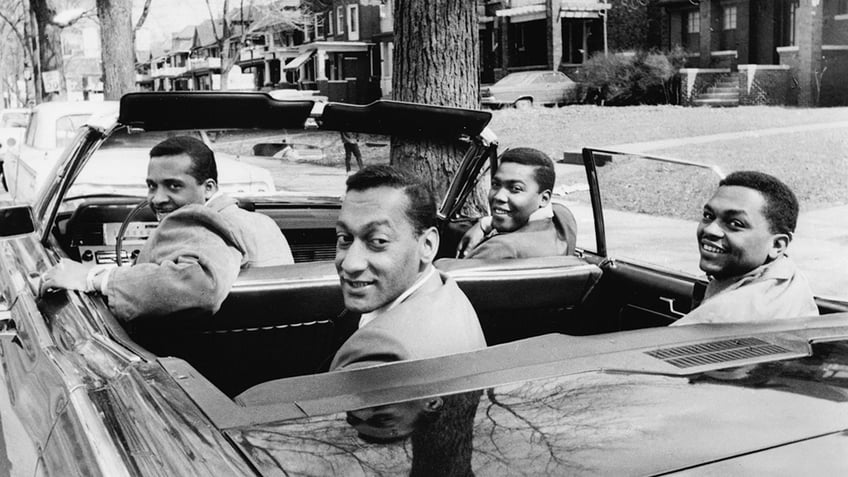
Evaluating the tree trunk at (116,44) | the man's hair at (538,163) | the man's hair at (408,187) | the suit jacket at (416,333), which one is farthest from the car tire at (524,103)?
the suit jacket at (416,333)

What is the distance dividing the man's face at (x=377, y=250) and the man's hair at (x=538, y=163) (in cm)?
191

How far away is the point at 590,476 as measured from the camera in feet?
4.25

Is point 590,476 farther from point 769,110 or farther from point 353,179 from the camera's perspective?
point 769,110

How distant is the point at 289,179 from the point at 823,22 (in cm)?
2119

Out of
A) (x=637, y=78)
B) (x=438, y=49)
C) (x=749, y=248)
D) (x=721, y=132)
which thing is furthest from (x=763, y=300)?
(x=637, y=78)

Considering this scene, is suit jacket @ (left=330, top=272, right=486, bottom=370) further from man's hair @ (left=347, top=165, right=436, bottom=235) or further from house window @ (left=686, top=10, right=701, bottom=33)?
house window @ (left=686, top=10, right=701, bottom=33)

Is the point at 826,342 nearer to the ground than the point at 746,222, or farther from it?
nearer to the ground

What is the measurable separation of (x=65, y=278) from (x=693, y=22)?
29989 mm

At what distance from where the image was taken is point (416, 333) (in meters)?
2.05

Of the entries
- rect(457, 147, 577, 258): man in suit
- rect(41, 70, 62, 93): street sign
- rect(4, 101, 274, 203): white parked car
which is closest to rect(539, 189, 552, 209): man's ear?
rect(457, 147, 577, 258): man in suit

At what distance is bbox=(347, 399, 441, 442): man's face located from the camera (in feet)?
4.71

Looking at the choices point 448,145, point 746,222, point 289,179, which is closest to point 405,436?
point 746,222

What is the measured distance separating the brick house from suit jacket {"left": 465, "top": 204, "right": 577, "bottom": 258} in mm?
20009

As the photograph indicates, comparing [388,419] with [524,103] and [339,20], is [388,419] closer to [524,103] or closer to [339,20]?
[524,103]
